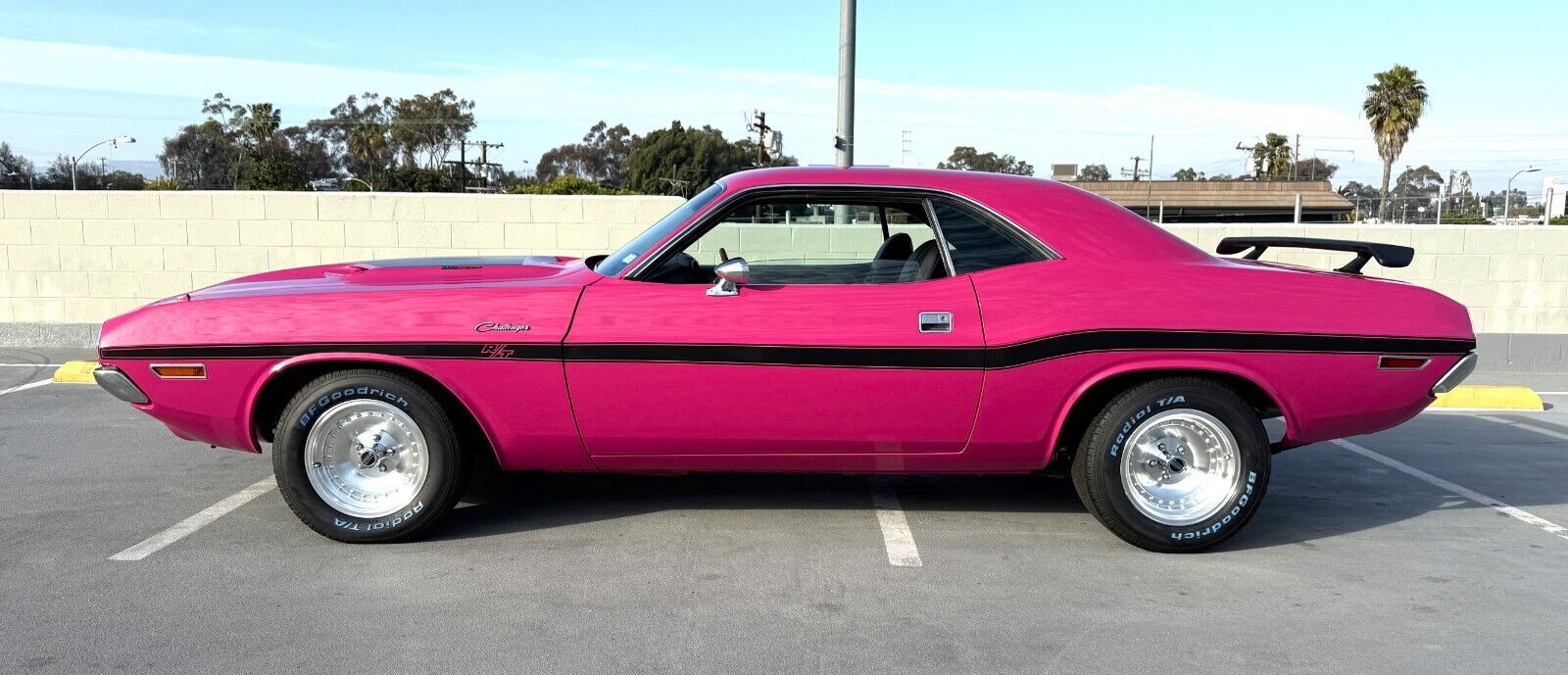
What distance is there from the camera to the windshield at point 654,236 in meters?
4.21

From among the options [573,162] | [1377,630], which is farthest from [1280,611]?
[573,162]

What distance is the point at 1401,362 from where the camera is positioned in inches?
165

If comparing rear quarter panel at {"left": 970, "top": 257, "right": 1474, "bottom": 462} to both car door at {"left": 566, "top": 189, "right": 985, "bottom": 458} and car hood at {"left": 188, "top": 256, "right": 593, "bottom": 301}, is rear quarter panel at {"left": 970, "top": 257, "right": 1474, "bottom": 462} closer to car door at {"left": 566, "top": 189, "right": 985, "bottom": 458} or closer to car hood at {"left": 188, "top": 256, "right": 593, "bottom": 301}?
car door at {"left": 566, "top": 189, "right": 985, "bottom": 458}

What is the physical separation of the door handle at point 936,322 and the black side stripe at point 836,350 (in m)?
0.07

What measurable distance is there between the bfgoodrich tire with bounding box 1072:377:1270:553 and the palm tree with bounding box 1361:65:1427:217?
48.1m

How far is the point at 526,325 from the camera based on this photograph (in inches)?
160

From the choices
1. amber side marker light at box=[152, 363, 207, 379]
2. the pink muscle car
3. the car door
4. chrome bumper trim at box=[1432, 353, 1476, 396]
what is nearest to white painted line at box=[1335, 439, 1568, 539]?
chrome bumper trim at box=[1432, 353, 1476, 396]

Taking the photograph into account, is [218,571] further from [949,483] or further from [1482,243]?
[1482,243]

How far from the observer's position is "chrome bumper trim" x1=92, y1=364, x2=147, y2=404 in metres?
4.16

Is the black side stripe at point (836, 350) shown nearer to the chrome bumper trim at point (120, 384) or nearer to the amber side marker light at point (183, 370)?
the amber side marker light at point (183, 370)

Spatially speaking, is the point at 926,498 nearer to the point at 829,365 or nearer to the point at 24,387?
the point at 829,365

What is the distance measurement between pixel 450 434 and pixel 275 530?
37.1 inches

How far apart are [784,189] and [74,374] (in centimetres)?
662

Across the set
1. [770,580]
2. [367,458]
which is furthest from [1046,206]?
[367,458]
